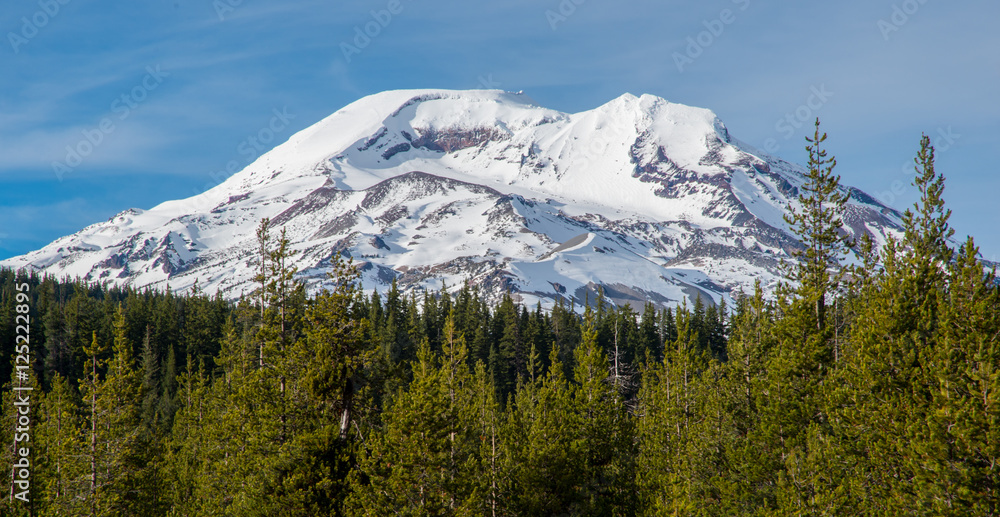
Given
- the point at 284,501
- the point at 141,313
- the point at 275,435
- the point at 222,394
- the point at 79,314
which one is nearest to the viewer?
the point at 284,501

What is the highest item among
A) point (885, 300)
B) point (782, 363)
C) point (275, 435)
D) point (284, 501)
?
point (885, 300)

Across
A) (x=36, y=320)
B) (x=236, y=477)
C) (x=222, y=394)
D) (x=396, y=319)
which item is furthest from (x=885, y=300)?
(x=36, y=320)

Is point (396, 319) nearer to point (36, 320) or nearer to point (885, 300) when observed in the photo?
point (36, 320)

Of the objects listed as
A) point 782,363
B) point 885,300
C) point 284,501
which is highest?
point 885,300

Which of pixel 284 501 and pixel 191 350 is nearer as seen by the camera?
pixel 284 501

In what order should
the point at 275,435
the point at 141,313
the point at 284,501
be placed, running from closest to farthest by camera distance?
the point at 284,501 → the point at 275,435 → the point at 141,313

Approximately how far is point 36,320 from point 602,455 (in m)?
93.1

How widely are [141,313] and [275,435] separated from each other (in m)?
77.1

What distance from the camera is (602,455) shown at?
31859 mm

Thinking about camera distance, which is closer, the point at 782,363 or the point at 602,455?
the point at 782,363

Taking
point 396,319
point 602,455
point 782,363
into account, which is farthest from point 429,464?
point 396,319

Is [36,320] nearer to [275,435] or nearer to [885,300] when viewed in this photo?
[275,435]

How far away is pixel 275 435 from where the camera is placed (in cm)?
2517

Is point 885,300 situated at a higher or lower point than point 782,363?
higher
